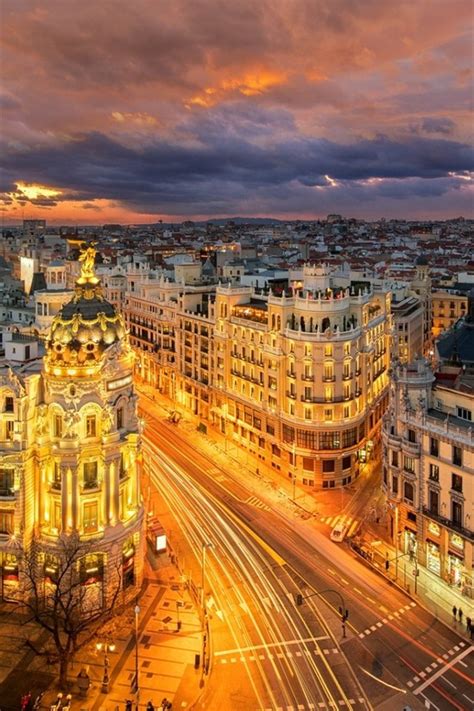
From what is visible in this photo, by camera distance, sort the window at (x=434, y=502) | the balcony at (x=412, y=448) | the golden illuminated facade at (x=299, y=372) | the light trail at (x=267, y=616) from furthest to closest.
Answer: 1. the golden illuminated facade at (x=299, y=372)
2. the balcony at (x=412, y=448)
3. the window at (x=434, y=502)
4. the light trail at (x=267, y=616)

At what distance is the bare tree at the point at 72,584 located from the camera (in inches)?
2616

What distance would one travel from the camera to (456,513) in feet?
245

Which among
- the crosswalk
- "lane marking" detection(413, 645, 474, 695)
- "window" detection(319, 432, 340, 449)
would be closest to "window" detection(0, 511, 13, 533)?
the crosswalk

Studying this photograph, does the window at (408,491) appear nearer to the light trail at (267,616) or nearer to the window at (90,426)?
the light trail at (267,616)

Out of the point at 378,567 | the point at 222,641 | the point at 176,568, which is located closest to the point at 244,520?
the point at 176,568

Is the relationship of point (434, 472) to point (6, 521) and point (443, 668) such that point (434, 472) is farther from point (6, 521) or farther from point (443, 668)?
point (6, 521)

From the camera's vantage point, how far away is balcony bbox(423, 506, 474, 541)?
7225 centimetres

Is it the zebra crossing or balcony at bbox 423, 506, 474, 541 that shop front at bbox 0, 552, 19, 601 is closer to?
the zebra crossing

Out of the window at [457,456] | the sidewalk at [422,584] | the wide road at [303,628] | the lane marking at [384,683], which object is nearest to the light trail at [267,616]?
the wide road at [303,628]

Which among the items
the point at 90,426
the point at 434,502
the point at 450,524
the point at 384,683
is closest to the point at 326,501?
the point at 434,502

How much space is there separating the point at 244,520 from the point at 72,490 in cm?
3041

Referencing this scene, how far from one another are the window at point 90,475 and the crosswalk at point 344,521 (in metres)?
36.7

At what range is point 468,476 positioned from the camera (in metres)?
72.6

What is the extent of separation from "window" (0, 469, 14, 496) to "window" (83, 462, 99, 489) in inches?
319
